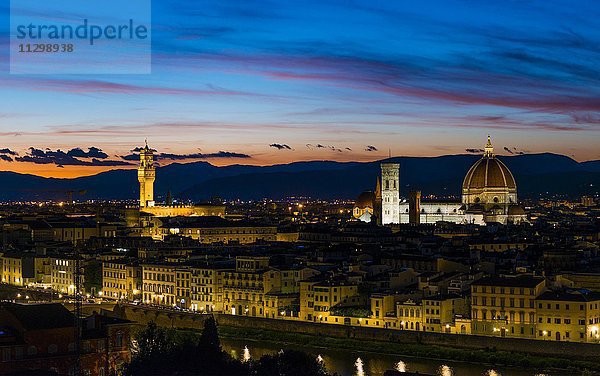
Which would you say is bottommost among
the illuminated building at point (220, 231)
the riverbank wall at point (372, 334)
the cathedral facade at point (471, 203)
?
the riverbank wall at point (372, 334)

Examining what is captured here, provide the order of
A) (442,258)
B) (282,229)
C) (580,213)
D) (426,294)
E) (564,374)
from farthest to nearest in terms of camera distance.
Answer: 1. (580,213)
2. (282,229)
3. (442,258)
4. (426,294)
5. (564,374)

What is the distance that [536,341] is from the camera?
1388 inches

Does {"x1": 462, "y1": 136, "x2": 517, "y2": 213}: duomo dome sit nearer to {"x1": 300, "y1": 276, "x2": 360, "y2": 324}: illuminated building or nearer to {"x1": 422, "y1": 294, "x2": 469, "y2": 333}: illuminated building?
{"x1": 300, "y1": 276, "x2": 360, "y2": 324}: illuminated building

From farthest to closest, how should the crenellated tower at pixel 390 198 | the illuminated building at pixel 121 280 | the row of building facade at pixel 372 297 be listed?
the crenellated tower at pixel 390 198 → the illuminated building at pixel 121 280 → the row of building facade at pixel 372 297

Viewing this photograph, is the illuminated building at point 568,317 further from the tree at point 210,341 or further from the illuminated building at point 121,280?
the illuminated building at point 121,280

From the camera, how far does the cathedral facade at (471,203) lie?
301ft

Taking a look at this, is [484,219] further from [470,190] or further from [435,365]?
[435,365]

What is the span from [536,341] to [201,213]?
66.3 metres

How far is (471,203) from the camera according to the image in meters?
93.5

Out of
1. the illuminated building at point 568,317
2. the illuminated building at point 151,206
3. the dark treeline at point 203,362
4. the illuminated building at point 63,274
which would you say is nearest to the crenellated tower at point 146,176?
the illuminated building at point 151,206

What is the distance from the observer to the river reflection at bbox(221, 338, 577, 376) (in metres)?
33.7

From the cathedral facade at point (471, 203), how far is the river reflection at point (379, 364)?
53810 millimetres

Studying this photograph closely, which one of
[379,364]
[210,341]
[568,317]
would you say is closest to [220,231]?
[379,364]

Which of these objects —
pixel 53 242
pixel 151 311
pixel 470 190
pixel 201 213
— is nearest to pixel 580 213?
pixel 470 190
